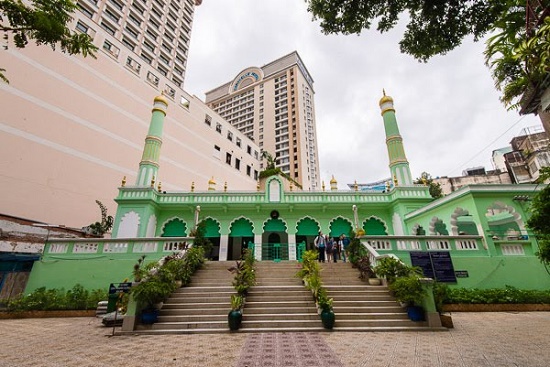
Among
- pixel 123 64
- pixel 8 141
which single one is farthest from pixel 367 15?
pixel 123 64

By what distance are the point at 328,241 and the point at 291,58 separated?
2428 inches

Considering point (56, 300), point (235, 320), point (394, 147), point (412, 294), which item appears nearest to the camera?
point (235, 320)

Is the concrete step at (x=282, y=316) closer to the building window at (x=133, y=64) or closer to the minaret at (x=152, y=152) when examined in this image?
the minaret at (x=152, y=152)

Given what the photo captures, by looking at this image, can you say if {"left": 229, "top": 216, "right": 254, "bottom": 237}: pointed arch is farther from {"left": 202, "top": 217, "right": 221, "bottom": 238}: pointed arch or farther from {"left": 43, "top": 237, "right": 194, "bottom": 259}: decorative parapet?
{"left": 43, "top": 237, "right": 194, "bottom": 259}: decorative parapet

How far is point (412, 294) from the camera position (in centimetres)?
741

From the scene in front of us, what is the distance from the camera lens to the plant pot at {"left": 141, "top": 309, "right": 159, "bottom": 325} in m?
7.27

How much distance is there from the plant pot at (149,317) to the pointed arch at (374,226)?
13.3 m

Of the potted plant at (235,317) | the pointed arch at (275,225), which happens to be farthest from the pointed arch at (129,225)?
the potted plant at (235,317)

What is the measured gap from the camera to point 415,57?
297 inches

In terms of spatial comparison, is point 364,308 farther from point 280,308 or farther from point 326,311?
point 280,308

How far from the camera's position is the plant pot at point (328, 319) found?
6968 mm

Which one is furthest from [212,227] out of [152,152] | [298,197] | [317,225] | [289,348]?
[289,348]

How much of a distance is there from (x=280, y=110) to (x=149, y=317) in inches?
2289

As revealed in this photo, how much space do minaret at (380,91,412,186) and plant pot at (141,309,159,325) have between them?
1546cm
